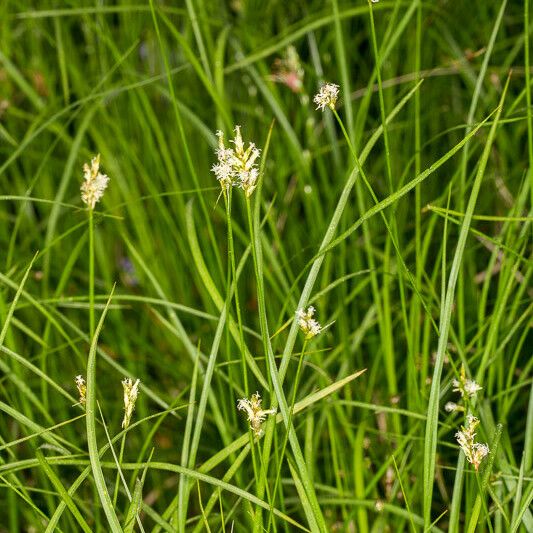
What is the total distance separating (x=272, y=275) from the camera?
1424 mm

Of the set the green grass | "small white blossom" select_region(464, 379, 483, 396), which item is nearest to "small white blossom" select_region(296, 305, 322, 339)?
the green grass

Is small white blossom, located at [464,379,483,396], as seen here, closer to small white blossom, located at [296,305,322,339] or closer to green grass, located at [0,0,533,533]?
green grass, located at [0,0,533,533]

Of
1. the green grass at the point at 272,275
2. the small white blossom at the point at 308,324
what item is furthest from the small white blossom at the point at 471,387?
the small white blossom at the point at 308,324

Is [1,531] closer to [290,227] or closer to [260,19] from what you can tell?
[290,227]

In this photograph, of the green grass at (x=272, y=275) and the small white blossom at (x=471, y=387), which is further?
the green grass at (x=272, y=275)

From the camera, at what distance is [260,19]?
6.22ft

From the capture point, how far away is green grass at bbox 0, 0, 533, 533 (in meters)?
0.99

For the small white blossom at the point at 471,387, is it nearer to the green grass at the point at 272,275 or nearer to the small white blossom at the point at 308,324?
the green grass at the point at 272,275

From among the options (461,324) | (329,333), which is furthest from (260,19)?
(461,324)

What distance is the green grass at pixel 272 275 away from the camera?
986 mm

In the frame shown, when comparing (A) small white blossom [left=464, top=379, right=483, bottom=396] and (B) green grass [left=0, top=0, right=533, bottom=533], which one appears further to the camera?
(B) green grass [left=0, top=0, right=533, bottom=533]

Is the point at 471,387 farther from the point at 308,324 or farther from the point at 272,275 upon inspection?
the point at 272,275

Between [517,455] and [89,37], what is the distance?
3.91 feet

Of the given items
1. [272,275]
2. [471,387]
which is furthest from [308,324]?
[272,275]
